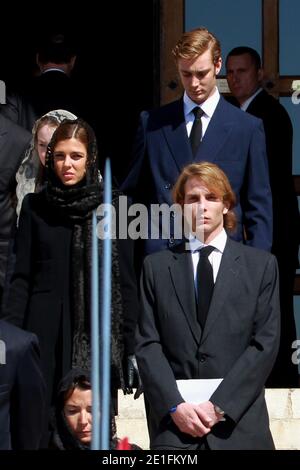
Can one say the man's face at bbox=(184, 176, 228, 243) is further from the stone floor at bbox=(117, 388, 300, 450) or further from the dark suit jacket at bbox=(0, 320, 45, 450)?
the stone floor at bbox=(117, 388, 300, 450)

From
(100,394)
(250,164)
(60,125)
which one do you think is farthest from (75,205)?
(100,394)

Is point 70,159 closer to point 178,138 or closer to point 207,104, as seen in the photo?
point 178,138

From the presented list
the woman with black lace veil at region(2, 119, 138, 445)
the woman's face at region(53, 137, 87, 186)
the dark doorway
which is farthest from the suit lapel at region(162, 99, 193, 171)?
the dark doorway

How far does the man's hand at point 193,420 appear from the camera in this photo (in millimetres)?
6324

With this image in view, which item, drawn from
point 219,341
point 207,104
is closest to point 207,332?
point 219,341

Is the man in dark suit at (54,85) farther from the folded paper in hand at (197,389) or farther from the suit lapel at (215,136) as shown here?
the folded paper in hand at (197,389)

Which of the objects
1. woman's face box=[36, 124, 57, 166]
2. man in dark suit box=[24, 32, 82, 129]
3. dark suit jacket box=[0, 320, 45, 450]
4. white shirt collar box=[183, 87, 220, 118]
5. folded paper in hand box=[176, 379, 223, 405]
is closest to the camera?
dark suit jacket box=[0, 320, 45, 450]

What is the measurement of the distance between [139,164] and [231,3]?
2.28 metres

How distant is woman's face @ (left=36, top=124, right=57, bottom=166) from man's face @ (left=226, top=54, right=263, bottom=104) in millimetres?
1182

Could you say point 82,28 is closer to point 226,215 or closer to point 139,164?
point 139,164

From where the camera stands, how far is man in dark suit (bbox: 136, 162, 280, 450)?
639 cm

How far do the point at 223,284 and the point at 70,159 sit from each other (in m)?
1.05

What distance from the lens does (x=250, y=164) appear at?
25.1ft

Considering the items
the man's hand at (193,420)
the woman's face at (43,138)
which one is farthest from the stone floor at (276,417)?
the man's hand at (193,420)
